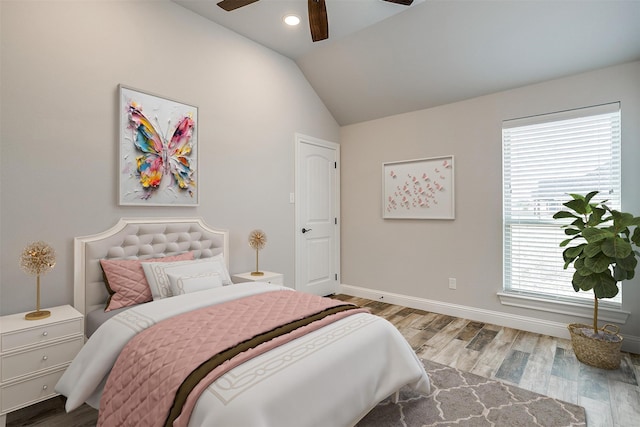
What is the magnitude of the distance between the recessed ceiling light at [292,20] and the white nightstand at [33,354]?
303 cm

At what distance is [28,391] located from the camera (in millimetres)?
1920

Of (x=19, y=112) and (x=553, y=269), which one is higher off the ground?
(x=19, y=112)

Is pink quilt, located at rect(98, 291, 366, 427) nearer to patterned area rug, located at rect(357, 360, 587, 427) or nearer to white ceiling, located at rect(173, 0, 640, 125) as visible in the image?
patterned area rug, located at rect(357, 360, 587, 427)

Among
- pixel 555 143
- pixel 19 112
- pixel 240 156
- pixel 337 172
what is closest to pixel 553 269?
pixel 555 143

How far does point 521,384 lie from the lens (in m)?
2.40

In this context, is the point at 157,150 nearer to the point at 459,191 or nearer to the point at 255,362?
the point at 255,362

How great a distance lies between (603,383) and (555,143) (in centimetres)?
213

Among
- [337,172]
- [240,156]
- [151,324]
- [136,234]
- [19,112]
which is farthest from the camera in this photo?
[337,172]

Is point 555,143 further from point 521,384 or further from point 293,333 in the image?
point 293,333

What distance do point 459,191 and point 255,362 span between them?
3198 millimetres

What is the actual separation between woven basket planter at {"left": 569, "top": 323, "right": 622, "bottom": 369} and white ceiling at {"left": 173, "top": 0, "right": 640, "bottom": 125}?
2381mm

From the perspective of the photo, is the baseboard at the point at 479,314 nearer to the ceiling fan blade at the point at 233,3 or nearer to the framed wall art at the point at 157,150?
the framed wall art at the point at 157,150

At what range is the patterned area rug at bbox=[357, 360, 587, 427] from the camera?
197 cm

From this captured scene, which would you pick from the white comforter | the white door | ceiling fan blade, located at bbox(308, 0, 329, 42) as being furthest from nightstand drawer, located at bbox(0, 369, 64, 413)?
ceiling fan blade, located at bbox(308, 0, 329, 42)
